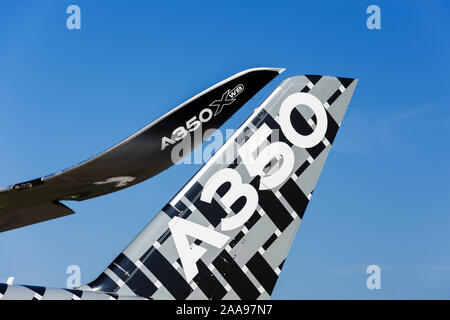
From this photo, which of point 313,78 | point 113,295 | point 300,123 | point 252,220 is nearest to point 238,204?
point 252,220

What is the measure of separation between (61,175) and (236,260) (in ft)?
10.7

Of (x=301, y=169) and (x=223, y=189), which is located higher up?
(x=301, y=169)

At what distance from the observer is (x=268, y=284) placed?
8.14 metres

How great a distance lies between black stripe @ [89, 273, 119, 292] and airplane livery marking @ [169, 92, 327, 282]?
3.24 feet

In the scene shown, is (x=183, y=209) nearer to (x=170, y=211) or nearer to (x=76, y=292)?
(x=170, y=211)

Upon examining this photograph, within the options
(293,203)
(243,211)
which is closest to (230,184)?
(243,211)

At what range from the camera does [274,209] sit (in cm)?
854

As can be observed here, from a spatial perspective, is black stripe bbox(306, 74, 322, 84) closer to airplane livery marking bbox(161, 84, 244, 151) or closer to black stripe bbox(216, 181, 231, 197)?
black stripe bbox(216, 181, 231, 197)

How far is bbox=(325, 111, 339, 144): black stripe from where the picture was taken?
29.2 feet

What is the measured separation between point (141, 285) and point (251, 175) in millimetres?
2154

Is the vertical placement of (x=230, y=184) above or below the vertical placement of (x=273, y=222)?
above

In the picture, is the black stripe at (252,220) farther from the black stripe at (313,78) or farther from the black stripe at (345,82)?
the black stripe at (345,82)
